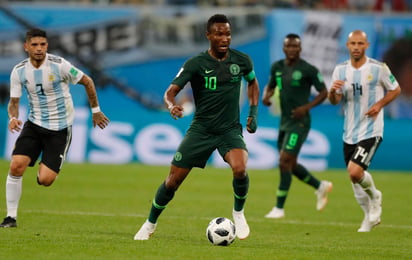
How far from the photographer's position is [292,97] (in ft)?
48.9

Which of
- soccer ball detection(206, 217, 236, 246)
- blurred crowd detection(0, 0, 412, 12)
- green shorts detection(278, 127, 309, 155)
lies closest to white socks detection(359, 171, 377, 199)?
green shorts detection(278, 127, 309, 155)

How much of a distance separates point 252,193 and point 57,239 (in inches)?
322

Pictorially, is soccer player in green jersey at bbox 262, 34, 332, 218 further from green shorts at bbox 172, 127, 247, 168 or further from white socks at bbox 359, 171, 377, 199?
green shorts at bbox 172, 127, 247, 168

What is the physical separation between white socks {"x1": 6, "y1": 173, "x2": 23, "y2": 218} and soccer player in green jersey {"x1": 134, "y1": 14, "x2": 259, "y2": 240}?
6.14 ft

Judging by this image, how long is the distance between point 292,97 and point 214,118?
4.48 m

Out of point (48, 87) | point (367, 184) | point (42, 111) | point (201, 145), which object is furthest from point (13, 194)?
point (367, 184)

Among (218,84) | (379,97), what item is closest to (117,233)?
(218,84)

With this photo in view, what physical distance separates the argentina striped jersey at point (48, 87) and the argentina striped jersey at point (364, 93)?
352cm

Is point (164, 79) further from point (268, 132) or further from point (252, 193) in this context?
point (252, 193)

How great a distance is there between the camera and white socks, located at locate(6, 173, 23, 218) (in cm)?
1165

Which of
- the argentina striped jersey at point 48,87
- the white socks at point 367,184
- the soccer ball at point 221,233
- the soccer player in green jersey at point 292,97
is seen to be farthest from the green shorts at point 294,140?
the soccer ball at point 221,233

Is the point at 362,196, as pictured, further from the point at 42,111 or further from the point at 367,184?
the point at 42,111

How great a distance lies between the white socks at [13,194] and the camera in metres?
11.6

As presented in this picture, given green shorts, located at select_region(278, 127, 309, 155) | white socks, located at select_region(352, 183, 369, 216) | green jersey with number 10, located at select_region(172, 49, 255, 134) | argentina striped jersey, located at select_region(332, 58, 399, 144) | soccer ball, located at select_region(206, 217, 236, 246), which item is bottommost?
green shorts, located at select_region(278, 127, 309, 155)
